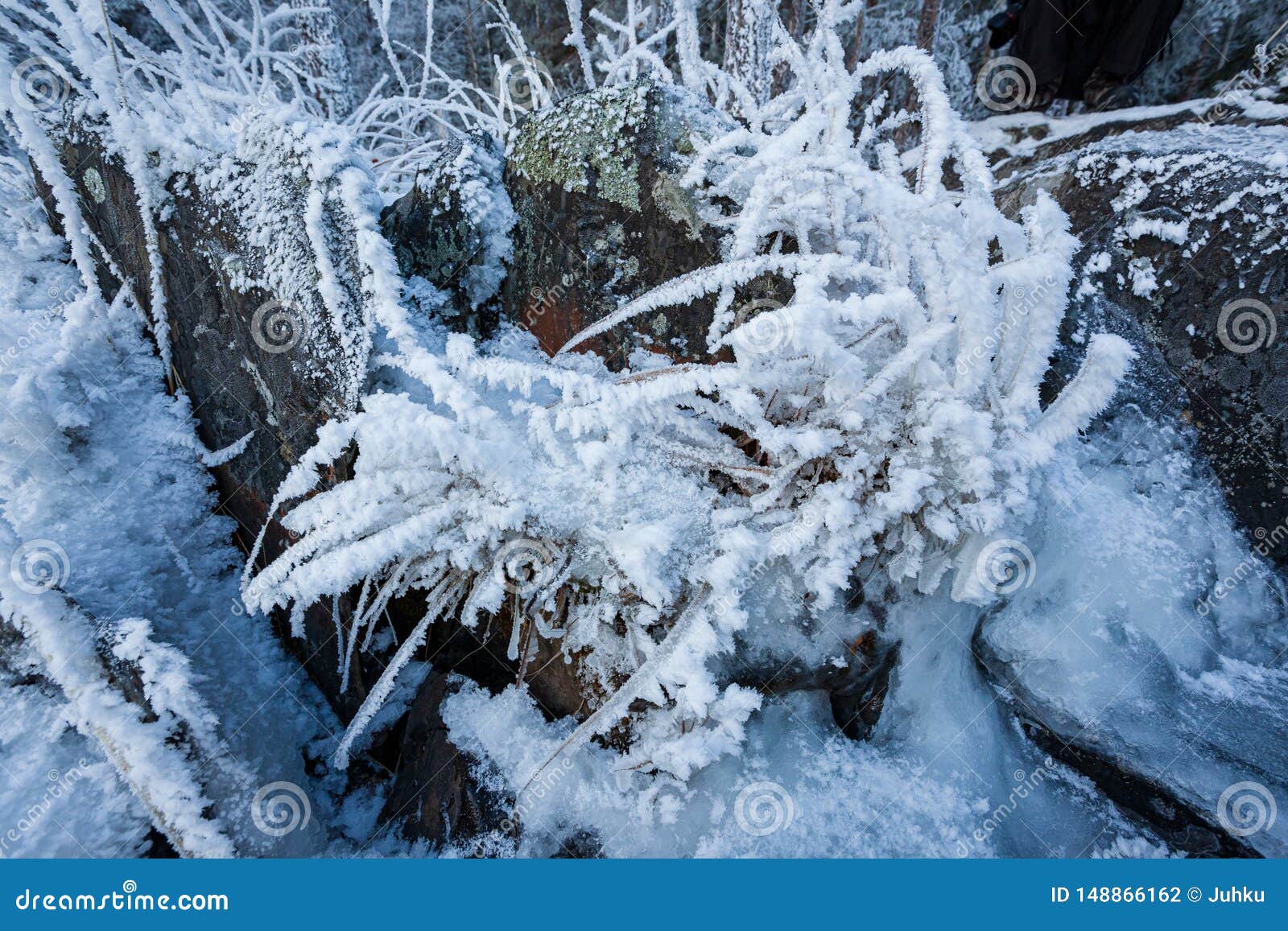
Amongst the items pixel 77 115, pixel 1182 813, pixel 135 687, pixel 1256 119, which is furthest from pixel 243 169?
pixel 1256 119

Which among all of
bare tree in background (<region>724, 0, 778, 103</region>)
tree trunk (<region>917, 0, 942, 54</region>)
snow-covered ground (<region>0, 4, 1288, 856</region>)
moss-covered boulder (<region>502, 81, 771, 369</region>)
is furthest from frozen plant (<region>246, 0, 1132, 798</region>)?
tree trunk (<region>917, 0, 942, 54</region>)

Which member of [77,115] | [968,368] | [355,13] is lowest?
[968,368]

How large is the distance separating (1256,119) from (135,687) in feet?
10.4

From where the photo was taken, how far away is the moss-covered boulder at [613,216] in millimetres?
1321

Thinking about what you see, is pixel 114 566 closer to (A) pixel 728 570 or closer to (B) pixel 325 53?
(A) pixel 728 570

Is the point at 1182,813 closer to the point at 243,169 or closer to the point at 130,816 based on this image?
the point at 130,816

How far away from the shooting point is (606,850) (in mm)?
971

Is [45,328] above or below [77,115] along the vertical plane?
below

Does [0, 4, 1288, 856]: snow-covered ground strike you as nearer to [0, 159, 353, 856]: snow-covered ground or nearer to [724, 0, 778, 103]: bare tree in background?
[0, 159, 353, 856]: snow-covered ground

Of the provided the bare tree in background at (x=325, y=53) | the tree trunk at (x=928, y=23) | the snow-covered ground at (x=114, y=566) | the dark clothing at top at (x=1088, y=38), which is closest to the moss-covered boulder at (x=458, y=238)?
the snow-covered ground at (x=114, y=566)

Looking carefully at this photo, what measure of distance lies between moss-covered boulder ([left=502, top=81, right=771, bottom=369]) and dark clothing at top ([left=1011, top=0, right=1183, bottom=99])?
8.28 ft

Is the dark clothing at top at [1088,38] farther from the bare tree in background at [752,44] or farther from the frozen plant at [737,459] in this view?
the frozen plant at [737,459]

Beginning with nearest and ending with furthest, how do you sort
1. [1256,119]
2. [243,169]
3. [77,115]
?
[243,169]
[77,115]
[1256,119]

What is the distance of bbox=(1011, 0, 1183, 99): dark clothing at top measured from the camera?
2543mm
